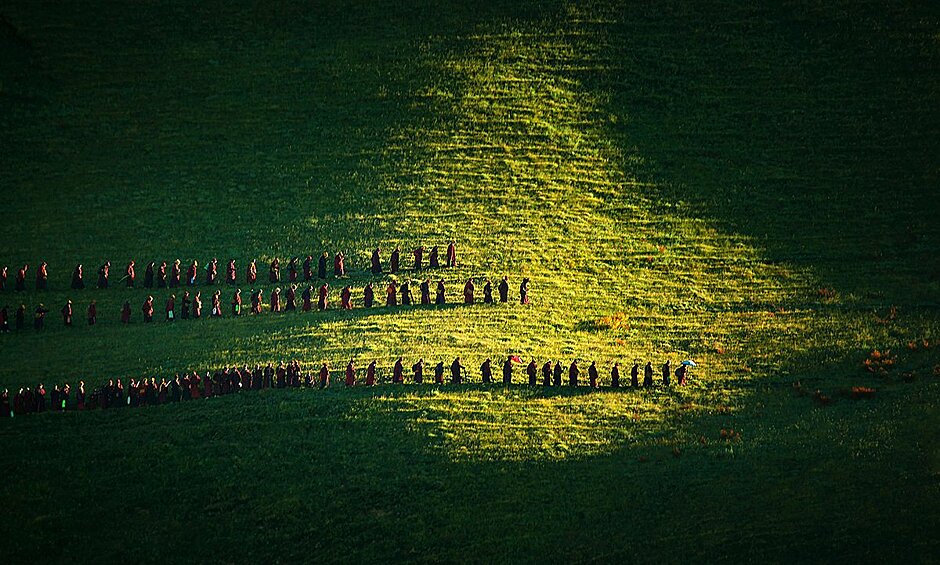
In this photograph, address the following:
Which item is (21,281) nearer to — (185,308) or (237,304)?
(185,308)

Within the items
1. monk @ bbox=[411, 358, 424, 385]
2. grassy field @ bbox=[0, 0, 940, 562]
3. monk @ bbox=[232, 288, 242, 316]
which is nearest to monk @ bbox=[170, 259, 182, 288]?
grassy field @ bbox=[0, 0, 940, 562]

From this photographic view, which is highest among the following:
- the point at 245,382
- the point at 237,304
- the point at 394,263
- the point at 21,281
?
the point at 394,263

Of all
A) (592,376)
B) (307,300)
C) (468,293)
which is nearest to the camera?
(592,376)

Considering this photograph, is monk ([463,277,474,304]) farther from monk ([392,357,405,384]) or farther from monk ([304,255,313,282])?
monk ([392,357,405,384])

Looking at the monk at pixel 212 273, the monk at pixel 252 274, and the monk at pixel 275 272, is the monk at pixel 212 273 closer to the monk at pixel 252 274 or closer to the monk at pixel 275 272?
the monk at pixel 252 274

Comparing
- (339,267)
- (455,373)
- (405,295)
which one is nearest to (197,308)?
(339,267)

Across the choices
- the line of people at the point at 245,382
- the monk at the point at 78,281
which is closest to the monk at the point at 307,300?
the line of people at the point at 245,382

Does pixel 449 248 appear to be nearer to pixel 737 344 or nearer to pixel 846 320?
pixel 737 344
